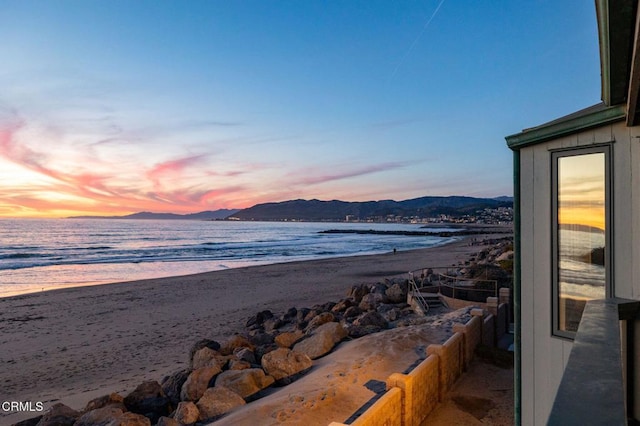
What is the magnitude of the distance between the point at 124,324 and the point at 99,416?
10.5 m

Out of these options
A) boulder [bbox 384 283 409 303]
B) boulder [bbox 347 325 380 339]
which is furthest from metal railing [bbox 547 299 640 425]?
boulder [bbox 384 283 409 303]

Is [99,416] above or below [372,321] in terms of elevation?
below

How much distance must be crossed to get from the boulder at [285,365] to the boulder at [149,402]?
2.13 meters

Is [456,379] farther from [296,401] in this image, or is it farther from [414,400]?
[296,401]

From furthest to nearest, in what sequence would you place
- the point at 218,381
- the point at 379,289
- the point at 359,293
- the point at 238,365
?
the point at 359,293 → the point at 379,289 → the point at 238,365 → the point at 218,381

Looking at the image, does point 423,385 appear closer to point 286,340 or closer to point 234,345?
point 286,340

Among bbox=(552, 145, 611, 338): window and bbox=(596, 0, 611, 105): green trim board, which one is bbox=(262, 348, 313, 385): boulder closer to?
bbox=(552, 145, 611, 338): window

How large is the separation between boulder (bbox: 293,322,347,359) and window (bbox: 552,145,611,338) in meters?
7.02

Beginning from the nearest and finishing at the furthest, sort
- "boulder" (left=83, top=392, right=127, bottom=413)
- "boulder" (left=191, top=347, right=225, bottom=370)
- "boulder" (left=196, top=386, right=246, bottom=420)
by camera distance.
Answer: "boulder" (left=196, top=386, right=246, bottom=420), "boulder" (left=83, top=392, right=127, bottom=413), "boulder" (left=191, top=347, right=225, bottom=370)

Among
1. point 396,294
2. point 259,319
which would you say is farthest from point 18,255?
point 396,294

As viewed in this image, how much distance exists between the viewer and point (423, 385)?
22.7ft

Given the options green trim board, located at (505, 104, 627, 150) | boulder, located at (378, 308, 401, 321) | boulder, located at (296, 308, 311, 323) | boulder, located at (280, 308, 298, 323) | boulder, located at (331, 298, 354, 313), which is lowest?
boulder, located at (280, 308, 298, 323)

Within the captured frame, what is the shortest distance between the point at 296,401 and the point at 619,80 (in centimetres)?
635

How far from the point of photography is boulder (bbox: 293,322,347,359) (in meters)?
Answer: 10.4
